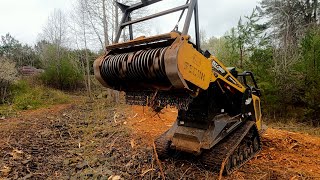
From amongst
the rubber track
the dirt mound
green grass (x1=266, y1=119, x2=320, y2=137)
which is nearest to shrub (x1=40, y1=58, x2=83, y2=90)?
green grass (x1=266, y1=119, x2=320, y2=137)

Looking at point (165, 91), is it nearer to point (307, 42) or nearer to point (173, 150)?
point (173, 150)

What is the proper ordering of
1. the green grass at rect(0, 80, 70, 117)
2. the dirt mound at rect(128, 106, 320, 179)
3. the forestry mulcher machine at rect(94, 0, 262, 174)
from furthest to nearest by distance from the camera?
the green grass at rect(0, 80, 70, 117) < the dirt mound at rect(128, 106, 320, 179) < the forestry mulcher machine at rect(94, 0, 262, 174)

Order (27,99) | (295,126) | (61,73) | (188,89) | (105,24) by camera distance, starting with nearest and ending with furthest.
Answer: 1. (188,89)
2. (295,126)
3. (27,99)
4. (105,24)
5. (61,73)

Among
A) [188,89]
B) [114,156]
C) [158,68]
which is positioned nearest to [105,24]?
[114,156]

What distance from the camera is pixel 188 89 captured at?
354cm

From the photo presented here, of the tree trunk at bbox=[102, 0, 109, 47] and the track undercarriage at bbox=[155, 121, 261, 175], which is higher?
the tree trunk at bbox=[102, 0, 109, 47]

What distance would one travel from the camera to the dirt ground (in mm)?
4938

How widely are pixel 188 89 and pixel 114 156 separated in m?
3.01

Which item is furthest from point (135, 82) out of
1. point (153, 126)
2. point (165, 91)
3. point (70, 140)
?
point (153, 126)

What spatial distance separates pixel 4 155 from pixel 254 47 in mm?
9579

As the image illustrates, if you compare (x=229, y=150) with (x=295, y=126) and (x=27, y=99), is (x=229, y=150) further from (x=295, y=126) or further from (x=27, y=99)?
(x=27, y=99)

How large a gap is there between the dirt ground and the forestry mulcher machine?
347mm

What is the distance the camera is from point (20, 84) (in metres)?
17.1

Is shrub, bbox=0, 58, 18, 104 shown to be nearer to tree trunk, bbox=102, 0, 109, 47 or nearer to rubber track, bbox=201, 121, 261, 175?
tree trunk, bbox=102, 0, 109, 47
